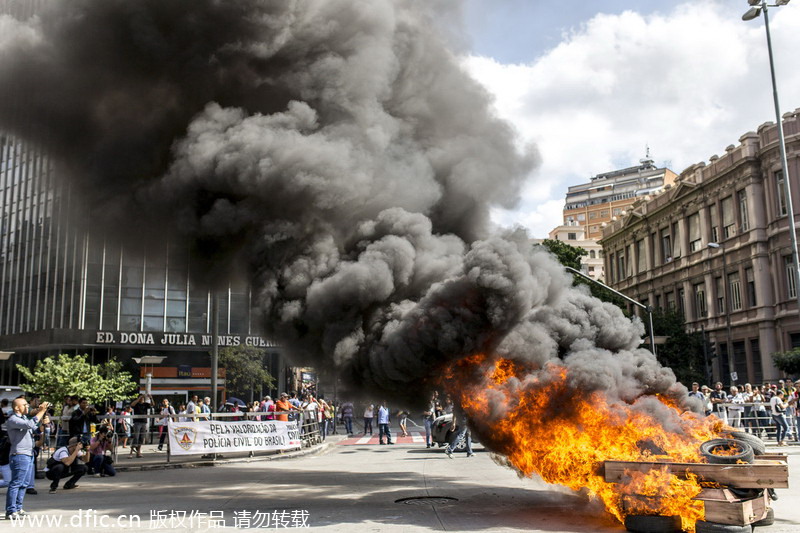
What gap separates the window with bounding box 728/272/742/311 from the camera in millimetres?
39438

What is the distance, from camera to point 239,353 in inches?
1417

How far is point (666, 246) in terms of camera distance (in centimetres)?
4738

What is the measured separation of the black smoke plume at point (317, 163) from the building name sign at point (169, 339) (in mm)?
23567

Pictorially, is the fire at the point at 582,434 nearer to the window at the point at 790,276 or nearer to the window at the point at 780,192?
the window at the point at 790,276

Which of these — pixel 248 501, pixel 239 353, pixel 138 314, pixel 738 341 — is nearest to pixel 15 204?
pixel 138 314

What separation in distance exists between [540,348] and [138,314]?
3297 centimetres

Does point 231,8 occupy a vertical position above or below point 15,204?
below

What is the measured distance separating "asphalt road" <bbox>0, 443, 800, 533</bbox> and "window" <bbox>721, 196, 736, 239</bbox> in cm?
2846

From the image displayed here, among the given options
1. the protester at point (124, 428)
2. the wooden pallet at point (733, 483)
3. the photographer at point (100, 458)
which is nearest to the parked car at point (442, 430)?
the protester at point (124, 428)

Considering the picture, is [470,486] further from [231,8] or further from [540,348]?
[231,8]

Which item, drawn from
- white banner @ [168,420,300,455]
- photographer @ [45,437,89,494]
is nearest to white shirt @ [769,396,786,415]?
white banner @ [168,420,300,455]

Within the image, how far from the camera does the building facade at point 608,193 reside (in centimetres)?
10925

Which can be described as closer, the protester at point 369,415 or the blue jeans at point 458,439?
the blue jeans at point 458,439

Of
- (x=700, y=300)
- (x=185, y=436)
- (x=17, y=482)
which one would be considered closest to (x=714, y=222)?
(x=700, y=300)
